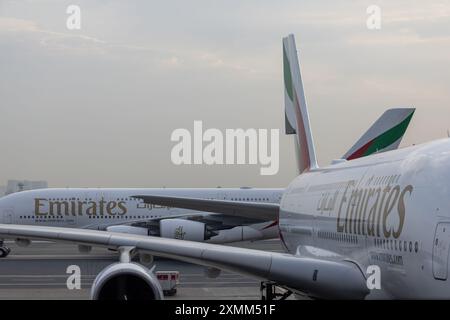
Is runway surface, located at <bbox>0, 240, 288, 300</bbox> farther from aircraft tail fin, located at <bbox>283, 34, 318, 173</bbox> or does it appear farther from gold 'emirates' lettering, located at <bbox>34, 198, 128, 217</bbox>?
aircraft tail fin, located at <bbox>283, 34, 318, 173</bbox>

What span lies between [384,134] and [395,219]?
1867 centimetres

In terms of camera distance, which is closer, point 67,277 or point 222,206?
point 222,206

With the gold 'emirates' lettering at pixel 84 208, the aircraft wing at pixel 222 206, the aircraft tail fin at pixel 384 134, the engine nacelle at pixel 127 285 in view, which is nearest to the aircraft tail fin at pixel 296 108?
the aircraft wing at pixel 222 206

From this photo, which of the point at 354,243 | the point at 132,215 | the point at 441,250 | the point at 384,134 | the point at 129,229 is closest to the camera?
the point at 441,250

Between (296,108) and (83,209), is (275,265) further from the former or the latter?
(83,209)

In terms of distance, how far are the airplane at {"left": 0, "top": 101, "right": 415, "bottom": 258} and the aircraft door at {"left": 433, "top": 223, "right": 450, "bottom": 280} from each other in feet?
100

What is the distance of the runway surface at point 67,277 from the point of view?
2556 cm

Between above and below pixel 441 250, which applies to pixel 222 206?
below

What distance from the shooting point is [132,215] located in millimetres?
43062

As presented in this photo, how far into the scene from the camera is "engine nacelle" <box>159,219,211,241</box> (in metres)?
39.6

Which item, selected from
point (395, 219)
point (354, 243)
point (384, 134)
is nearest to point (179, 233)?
point (384, 134)

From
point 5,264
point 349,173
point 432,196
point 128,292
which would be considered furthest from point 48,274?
point 432,196

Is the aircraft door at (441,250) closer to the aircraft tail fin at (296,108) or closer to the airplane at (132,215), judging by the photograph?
the aircraft tail fin at (296,108)
